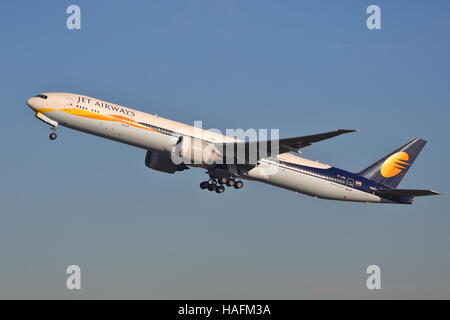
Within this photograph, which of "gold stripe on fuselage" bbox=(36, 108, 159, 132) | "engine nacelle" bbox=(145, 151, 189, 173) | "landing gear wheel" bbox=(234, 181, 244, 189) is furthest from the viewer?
"engine nacelle" bbox=(145, 151, 189, 173)

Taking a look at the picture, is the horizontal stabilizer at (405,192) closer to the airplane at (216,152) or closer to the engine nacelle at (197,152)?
the airplane at (216,152)

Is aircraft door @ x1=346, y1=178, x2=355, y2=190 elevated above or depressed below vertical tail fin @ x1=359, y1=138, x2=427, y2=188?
below

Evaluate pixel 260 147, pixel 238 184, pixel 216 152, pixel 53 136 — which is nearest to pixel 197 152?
pixel 216 152

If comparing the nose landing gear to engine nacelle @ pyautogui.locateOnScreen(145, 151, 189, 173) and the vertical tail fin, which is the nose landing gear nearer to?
engine nacelle @ pyautogui.locateOnScreen(145, 151, 189, 173)

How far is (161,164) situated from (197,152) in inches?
294

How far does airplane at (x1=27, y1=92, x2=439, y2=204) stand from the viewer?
152 ft

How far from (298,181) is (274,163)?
8.74 ft

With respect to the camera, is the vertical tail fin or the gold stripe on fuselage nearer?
the gold stripe on fuselage

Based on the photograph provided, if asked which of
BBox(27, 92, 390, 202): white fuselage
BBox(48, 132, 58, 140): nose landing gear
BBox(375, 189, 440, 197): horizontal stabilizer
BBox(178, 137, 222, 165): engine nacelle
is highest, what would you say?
BBox(27, 92, 390, 202): white fuselage

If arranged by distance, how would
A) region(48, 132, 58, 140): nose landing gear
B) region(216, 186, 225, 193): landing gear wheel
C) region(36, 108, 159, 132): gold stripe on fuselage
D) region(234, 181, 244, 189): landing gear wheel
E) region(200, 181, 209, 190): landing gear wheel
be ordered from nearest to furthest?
region(36, 108, 159, 132): gold stripe on fuselage < region(48, 132, 58, 140): nose landing gear < region(234, 181, 244, 189): landing gear wheel < region(216, 186, 225, 193): landing gear wheel < region(200, 181, 209, 190): landing gear wheel

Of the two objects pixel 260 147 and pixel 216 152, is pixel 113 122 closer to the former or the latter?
pixel 216 152

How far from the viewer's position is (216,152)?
1933 inches

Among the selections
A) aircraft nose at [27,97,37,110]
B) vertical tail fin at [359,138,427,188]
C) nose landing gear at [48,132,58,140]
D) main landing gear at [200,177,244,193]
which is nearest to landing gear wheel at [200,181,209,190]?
main landing gear at [200,177,244,193]
